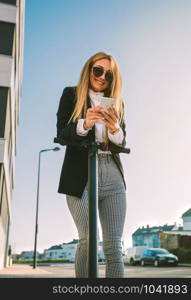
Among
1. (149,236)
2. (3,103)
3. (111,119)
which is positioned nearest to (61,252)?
(149,236)

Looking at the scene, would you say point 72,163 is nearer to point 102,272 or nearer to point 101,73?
point 101,73

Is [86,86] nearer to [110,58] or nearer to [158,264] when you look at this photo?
[110,58]

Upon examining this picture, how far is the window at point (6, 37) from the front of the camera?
11281 millimetres

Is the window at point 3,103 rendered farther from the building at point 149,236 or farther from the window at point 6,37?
the building at point 149,236

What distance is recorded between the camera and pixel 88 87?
196 cm

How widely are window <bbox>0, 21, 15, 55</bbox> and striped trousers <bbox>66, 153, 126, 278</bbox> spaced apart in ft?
33.7

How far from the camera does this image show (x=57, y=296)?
1560 mm

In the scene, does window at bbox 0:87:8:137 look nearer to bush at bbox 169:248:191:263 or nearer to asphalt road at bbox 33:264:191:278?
asphalt road at bbox 33:264:191:278

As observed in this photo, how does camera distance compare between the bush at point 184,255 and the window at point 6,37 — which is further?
the bush at point 184,255

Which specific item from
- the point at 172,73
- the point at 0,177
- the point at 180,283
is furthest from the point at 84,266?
the point at 0,177

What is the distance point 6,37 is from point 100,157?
10.6 m

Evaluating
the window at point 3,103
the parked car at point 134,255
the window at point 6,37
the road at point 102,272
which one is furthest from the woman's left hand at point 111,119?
the parked car at point 134,255

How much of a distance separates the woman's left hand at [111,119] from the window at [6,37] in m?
10.3

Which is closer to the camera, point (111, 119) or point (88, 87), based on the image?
point (111, 119)
